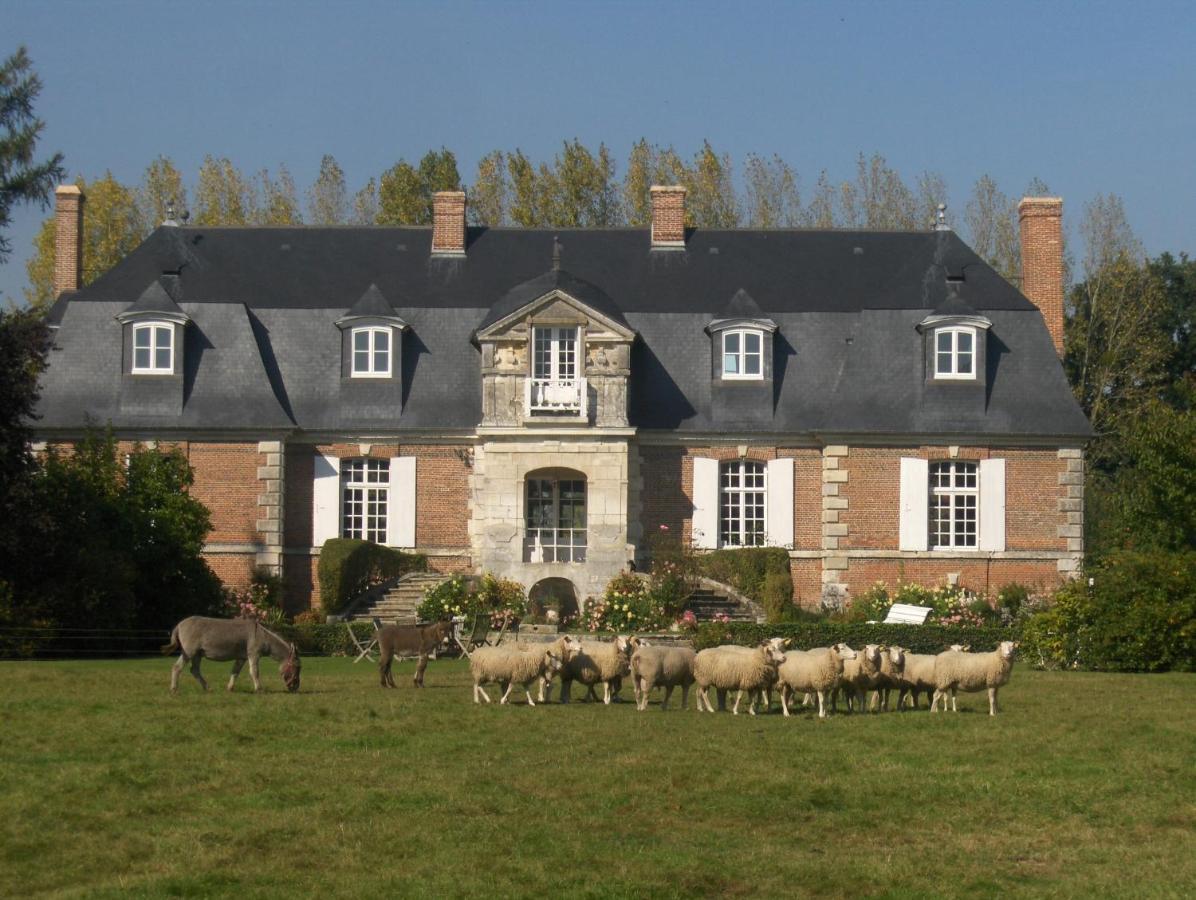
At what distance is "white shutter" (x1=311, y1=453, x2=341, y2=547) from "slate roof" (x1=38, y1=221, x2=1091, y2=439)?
799mm

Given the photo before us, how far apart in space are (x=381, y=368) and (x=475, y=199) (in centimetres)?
1940

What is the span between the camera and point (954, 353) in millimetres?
35625

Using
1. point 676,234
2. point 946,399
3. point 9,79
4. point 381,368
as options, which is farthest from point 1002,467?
point 9,79

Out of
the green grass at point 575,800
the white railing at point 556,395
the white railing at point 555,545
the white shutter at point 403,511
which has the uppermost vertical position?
the white railing at point 556,395

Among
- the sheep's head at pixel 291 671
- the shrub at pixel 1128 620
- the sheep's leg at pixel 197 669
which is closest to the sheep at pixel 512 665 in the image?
the sheep's head at pixel 291 671

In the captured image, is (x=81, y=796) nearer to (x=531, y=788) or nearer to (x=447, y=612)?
(x=531, y=788)

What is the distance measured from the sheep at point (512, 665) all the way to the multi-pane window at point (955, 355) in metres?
17.9

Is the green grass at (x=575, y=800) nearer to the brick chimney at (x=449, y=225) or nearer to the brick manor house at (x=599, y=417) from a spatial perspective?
the brick manor house at (x=599, y=417)

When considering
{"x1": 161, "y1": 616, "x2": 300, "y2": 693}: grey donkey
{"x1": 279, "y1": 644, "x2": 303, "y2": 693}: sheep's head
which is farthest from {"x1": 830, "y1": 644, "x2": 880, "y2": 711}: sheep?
{"x1": 161, "y1": 616, "x2": 300, "y2": 693}: grey donkey

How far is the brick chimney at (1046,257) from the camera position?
37625 mm

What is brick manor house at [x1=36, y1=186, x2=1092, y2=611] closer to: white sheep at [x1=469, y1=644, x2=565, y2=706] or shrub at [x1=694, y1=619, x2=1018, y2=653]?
shrub at [x1=694, y1=619, x2=1018, y2=653]

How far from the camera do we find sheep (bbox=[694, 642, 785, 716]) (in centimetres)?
1880

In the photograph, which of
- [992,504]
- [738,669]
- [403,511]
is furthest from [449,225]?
[738,669]

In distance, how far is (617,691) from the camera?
20719mm
